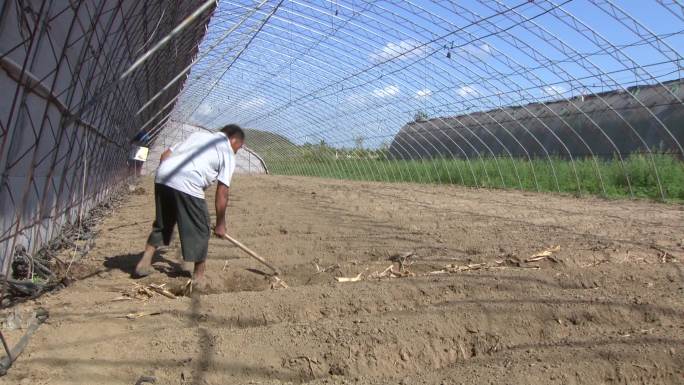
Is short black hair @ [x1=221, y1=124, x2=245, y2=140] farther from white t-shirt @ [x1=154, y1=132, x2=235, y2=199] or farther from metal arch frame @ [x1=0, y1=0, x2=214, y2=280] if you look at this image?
metal arch frame @ [x1=0, y1=0, x2=214, y2=280]

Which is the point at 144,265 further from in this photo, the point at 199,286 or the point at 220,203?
the point at 220,203

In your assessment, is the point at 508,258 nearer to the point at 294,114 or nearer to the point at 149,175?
the point at 294,114

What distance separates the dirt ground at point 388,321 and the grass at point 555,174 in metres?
8.65

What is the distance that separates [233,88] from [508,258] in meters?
23.6

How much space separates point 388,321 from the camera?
3455mm

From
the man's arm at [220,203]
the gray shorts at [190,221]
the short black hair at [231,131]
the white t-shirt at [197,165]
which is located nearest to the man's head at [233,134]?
the short black hair at [231,131]

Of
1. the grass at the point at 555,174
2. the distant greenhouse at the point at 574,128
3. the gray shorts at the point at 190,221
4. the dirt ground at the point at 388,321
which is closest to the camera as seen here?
the dirt ground at the point at 388,321

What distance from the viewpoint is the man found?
4.72 m

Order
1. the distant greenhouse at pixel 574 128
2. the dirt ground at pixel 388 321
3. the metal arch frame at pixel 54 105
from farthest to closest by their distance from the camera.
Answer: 1. the distant greenhouse at pixel 574 128
2. the metal arch frame at pixel 54 105
3. the dirt ground at pixel 388 321

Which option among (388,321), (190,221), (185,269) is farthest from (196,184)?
(388,321)

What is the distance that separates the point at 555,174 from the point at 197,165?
14492 mm

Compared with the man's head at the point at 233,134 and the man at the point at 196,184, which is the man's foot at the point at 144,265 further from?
the man's head at the point at 233,134

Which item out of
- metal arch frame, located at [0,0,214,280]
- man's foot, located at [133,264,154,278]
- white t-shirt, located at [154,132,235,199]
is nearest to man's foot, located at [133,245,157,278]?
man's foot, located at [133,264,154,278]

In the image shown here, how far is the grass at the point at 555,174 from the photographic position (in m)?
14.1
